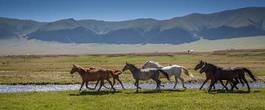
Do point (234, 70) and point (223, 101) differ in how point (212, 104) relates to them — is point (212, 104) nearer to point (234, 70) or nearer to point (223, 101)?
point (223, 101)

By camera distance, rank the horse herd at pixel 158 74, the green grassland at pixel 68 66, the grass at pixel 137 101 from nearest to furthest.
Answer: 1. the grass at pixel 137 101
2. the horse herd at pixel 158 74
3. the green grassland at pixel 68 66

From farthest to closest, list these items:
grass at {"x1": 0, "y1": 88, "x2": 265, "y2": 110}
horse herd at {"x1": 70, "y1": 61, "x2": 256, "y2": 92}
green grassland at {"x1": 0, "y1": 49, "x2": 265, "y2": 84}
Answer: green grassland at {"x1": 0, "y1": 49, "x2": 265, "y2": 84} < horse herd at {"x1": 70, "y1": 61, "x2": 256, "y2": 92} < grass at {"x1": 0, "y1": 88, "x2": 265, "y2": 110}

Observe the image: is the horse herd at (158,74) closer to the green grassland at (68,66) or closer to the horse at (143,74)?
the horse at (143,74)

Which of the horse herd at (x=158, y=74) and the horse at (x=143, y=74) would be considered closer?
the horse herd at (x=158, y=74)

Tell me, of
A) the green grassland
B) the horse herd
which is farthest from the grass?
the green grassland

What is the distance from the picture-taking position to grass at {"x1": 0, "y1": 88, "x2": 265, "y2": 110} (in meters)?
21.6

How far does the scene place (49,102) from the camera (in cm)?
2384

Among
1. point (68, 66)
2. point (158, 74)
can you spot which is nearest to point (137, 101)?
point (158, 74)

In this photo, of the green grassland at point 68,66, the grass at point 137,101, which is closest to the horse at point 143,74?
the grass at point 137,101

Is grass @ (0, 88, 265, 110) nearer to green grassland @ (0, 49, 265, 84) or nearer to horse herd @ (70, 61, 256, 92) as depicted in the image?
horse herd @ (70, 61, 256, 92)

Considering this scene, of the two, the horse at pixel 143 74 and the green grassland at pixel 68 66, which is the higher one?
the horse at pixel 143 74

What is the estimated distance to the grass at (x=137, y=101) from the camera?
2158cm

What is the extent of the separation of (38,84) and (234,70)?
61.2 feet

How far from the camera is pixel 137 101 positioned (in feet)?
78.4
